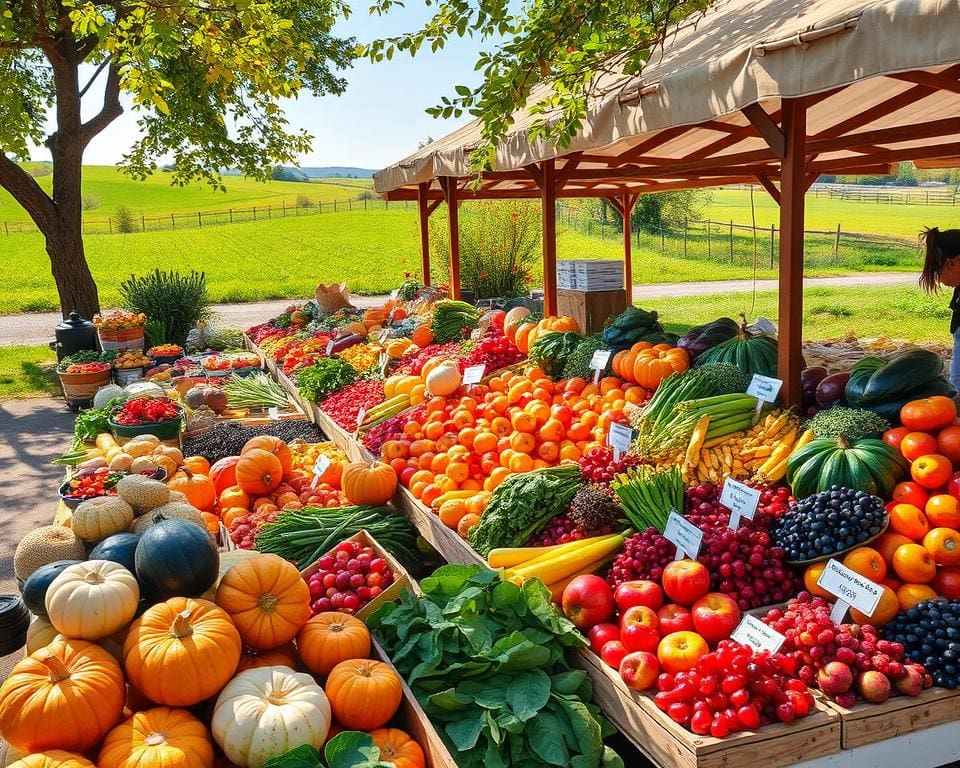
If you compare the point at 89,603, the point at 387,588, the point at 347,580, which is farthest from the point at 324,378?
the point at 89,603

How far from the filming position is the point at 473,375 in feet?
18.3

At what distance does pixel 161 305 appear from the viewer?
12.2m

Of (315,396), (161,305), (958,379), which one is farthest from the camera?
(161,305)

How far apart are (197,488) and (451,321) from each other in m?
3.47

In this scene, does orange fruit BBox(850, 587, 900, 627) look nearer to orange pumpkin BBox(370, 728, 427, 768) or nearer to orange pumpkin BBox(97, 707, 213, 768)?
orange pumpkin BBox(370, 728, 427, 768)

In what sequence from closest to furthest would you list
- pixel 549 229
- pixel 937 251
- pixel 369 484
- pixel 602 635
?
1. pixel 602 635
2. pixel 369 484
3. pixel 937 251
4. pixel 549 229

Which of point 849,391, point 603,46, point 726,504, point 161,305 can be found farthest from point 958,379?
point 161,305

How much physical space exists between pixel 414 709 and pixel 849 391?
2.43 metres

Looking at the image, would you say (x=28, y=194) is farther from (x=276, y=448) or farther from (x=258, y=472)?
(x=258, y=472)

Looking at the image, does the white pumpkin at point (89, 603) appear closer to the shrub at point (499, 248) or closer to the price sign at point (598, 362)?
the price sign at point (598, 362)

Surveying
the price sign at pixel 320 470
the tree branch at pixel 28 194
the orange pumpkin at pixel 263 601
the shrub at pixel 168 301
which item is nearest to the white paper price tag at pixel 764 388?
the orange pumpkin at pixel 263 601

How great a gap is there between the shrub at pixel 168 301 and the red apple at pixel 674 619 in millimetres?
10945

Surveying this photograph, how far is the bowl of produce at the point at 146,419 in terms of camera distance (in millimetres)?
5723

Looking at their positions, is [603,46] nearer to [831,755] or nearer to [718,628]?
[718,628]
